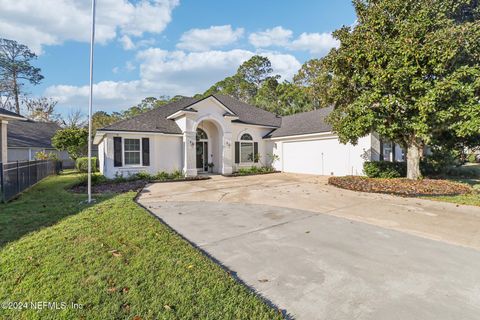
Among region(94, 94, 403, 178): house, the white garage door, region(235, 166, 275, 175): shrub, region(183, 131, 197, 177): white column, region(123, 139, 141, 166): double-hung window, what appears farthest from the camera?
region(235, 166, 275, 175): shrub

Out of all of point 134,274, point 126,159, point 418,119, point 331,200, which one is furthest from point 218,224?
point 126,159

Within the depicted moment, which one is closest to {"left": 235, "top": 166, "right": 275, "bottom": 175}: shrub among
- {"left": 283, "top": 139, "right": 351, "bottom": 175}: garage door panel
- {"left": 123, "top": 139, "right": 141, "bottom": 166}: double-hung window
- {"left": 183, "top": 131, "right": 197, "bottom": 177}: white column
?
{"left": 283, "top": 139, "right": 351, "bottom": 175}: garage door panel

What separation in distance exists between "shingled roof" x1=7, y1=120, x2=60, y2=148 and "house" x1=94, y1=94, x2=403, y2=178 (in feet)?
43.6

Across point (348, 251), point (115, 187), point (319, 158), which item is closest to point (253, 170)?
point (319, 158)

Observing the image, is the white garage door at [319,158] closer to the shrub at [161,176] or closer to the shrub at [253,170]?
the shrub at [253,170]

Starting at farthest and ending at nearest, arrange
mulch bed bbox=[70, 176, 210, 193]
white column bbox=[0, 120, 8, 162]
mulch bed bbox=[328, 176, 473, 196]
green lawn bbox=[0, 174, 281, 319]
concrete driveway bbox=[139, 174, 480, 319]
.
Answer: white column bbox=[0, 120, 8, 162], mulch bed bbox=[70, 176, 210, 193], mulch bed bbox=[328, 176, 473, 196], concrete driveway bbox=[139, 174, 480, 319], green lawn bbox=[0, 174, 281, 319]

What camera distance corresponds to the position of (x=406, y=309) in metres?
2.66

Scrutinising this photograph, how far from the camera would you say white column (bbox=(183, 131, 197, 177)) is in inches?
600

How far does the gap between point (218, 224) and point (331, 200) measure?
14.9ft

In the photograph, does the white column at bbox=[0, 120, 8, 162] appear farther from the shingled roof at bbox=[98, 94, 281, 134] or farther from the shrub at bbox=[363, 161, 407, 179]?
the shrub at bbox=[363, 161, 407, 179]

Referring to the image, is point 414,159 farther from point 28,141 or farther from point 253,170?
point 28,141

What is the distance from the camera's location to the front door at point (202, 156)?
17875mm

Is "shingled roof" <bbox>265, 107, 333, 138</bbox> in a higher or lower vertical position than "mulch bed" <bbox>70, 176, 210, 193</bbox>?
higher

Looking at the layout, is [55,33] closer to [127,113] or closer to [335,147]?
[335,147]
